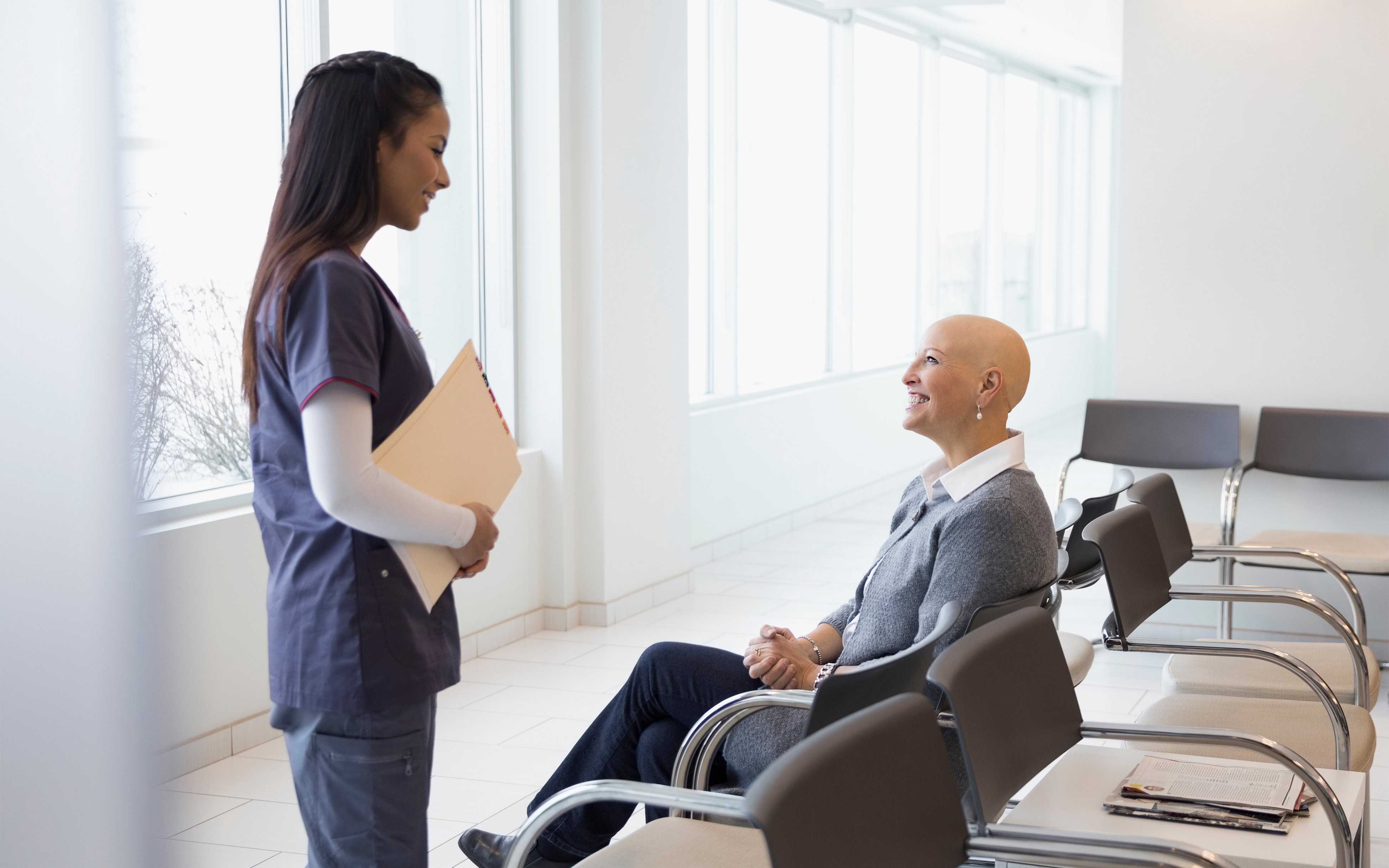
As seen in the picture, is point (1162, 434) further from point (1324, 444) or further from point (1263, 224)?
point (1263, 224)

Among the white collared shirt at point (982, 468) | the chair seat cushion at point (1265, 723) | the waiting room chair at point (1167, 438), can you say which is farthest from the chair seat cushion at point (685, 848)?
the waiting room chair at point (1167, 438)

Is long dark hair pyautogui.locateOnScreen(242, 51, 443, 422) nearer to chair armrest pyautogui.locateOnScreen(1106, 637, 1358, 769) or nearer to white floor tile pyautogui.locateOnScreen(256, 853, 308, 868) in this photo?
white floor tile pyautogui.locateOnScreen(256, 853, 308, 868)

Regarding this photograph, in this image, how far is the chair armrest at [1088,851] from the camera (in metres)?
1.33

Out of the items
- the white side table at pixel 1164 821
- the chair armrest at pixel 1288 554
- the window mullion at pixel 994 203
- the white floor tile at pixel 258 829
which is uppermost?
the window mullion at pixel 994 203

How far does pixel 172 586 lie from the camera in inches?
25.3

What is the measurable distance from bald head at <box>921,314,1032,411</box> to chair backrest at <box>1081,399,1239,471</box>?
2444mm

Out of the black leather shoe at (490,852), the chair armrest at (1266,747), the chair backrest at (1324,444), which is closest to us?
the chair armrest at (1266,747)

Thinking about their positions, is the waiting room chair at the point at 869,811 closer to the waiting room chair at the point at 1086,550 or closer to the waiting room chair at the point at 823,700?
the waiting room chair at the point at 823,700

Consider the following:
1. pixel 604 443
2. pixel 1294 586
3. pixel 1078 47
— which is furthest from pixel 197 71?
pixel 1078 47

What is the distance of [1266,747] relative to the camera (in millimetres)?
1711

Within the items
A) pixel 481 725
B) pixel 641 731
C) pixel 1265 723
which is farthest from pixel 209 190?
pixel 1265 723

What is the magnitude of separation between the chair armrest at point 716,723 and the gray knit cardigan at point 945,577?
0.19 feet

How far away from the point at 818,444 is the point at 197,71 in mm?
4409

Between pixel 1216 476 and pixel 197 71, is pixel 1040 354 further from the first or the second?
pixel 197 71
